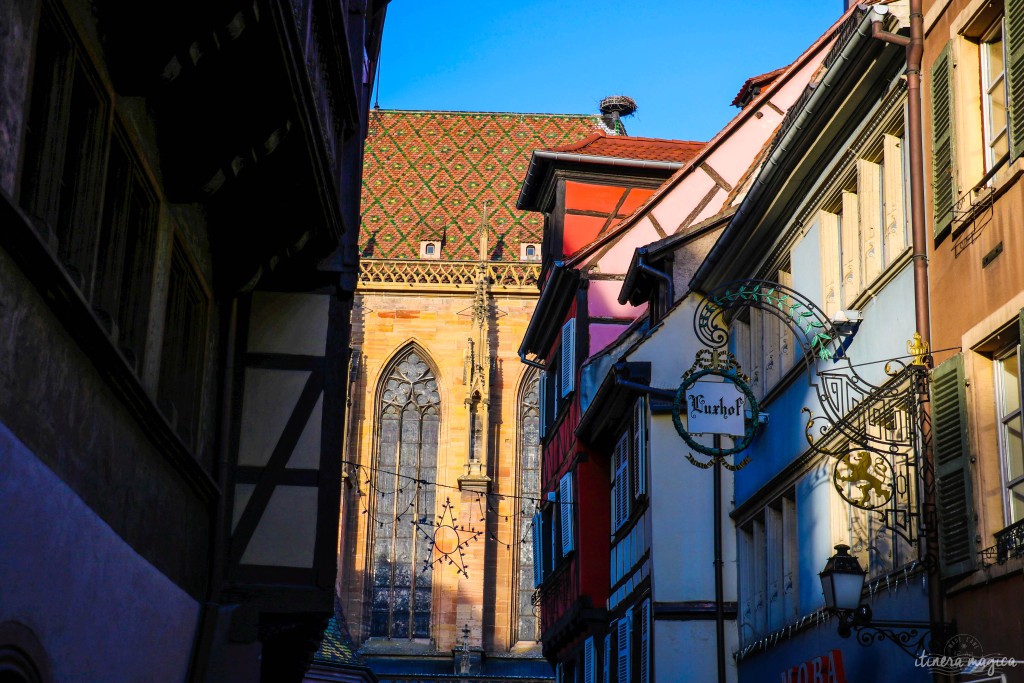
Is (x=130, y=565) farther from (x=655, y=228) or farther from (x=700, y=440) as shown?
(x=655, y=228)

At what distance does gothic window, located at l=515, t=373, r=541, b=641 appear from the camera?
3319cm

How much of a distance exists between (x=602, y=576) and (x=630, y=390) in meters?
3.46

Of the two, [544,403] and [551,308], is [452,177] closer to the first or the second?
[544,403]

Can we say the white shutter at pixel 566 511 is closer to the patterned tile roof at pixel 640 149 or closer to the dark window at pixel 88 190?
the patterned tile roof at pixel 640 149

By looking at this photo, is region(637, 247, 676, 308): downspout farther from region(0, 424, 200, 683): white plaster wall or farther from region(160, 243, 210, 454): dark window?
region(0, 424, 200, 683): white plaster wall

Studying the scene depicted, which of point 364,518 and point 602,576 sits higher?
point 364,518

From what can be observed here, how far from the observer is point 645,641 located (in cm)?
1529

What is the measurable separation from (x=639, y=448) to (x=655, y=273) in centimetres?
193

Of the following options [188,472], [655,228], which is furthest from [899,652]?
[655,228]

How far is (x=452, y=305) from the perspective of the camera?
36.0m

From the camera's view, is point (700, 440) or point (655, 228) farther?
point (655, 228)

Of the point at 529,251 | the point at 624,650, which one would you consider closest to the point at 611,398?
the point at 624,650

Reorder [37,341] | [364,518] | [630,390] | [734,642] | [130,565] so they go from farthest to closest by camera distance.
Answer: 1. [364,518]
2. [630,390]
3. [734,642]
4. [130,565]
5. [37,341]

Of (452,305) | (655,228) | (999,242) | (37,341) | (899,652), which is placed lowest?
(899,652)
